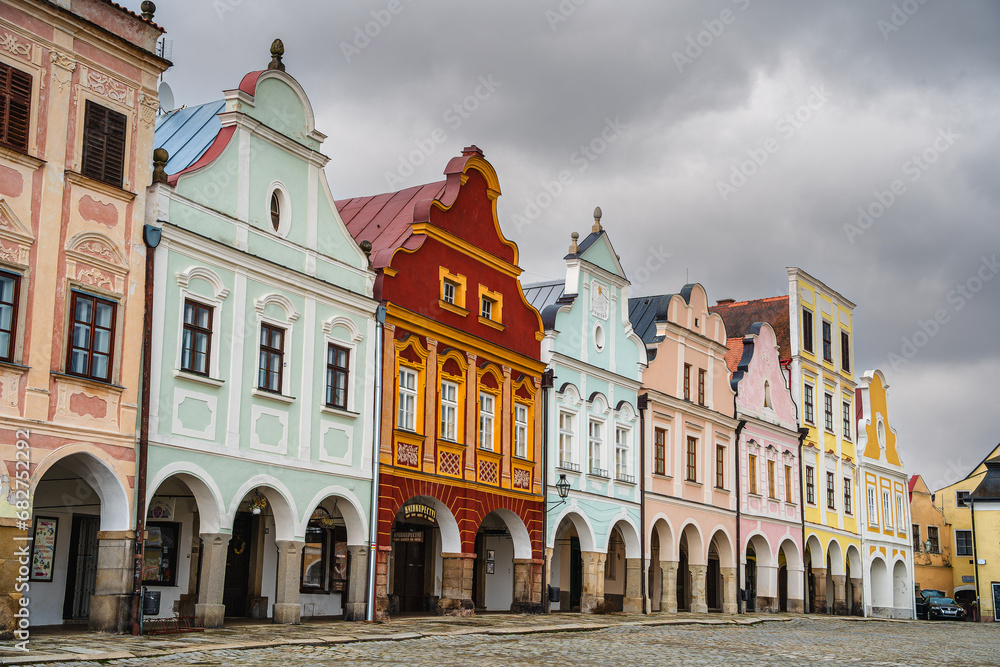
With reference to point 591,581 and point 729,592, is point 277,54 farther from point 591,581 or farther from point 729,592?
point 729,592

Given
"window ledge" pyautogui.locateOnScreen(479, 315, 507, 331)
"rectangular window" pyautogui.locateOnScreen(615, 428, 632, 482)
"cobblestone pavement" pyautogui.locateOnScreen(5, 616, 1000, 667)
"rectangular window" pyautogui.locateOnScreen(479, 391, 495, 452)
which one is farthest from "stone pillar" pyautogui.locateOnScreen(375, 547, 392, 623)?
"rectangular window" pyautogui.locateOnScreen(615, 428, 632, 482)

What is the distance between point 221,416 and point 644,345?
709 inches

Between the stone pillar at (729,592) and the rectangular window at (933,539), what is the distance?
32.2 m

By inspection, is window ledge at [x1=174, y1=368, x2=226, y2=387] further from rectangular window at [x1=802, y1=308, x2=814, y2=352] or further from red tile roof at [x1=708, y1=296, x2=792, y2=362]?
rectangular window at [x1=802, y1=308, x2=814, y2=352]

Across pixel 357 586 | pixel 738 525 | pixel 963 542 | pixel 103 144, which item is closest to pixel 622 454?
pixel 738 525

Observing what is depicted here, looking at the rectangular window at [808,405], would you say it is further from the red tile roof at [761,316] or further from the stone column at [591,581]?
the stone column at [591,581]

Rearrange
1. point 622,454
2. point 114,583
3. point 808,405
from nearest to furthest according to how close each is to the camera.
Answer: point 114,583
point 622,454
point 808,405

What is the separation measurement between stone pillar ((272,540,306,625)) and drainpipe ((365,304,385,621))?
1.98 m

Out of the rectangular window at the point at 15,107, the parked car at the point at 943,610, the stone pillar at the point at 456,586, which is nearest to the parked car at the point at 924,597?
the parked car at the point at 943,610

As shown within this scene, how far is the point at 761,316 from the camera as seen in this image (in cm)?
5100

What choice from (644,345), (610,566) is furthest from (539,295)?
(610,566)

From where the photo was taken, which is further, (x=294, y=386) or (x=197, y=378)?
(x=294, y=386)

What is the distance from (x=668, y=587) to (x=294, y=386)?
17041mm

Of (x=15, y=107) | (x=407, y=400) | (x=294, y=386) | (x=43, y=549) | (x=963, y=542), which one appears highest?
(x=15, y=107)
